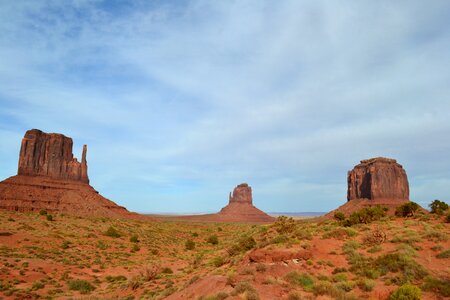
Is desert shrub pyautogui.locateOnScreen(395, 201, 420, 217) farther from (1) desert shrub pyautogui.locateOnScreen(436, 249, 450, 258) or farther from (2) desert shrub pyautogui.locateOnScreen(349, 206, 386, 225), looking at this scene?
(1) desert shrub pyautogui.locateOnScreen(436, 249, 450, 258)

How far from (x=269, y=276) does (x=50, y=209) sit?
76.7m

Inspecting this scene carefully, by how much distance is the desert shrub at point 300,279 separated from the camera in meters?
14.2

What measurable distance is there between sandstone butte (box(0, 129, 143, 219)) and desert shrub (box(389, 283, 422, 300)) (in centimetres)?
7882

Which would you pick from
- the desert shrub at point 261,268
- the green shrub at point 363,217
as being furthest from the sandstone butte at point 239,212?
the desert shrub at point 261,268

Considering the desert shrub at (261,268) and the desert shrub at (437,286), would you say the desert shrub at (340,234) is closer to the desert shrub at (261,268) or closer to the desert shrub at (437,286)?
the desert shrub at (261,268)

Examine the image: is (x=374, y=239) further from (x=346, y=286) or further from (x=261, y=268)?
(x=261, y=268)

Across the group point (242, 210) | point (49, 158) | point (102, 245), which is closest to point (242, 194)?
point (242, 210)

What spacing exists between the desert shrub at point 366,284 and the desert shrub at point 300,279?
2157 millimetres

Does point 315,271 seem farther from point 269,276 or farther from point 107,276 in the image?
point 107,276

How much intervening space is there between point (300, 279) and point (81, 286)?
1947 centimetres

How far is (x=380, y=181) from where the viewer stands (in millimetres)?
110625

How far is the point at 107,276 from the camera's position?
2992 centimetres

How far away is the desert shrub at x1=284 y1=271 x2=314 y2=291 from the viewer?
559 inches

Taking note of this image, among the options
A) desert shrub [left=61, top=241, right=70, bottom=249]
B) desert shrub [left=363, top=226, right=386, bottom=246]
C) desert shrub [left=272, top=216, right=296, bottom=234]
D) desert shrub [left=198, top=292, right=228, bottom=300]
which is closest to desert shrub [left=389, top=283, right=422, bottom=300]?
desert shrub [left=198, top=292, right=228, bottom=300]
